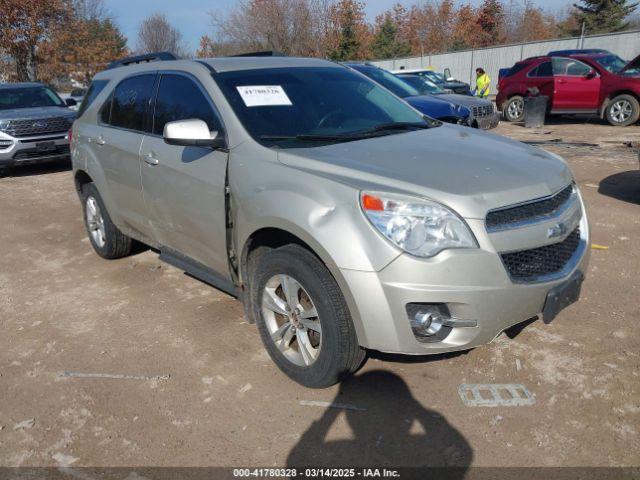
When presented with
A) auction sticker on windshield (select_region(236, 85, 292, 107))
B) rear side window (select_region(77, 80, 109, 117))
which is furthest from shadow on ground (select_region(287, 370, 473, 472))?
rear side window (select_region(77, 80, 109, 117))

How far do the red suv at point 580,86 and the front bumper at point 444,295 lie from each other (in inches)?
478

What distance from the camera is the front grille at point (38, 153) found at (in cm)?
1047

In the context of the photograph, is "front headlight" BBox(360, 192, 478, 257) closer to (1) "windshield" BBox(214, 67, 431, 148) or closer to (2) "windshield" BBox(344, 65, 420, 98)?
(1) "windshield" BBox(214, 67, 431, 148)

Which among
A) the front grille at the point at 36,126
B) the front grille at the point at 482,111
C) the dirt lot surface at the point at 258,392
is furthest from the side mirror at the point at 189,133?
the front grille at the point at 36,126

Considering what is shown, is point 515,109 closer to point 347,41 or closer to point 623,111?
point 623,111

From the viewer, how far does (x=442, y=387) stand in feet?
9.94

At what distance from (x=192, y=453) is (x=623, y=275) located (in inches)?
143

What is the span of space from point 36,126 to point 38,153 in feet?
1.71

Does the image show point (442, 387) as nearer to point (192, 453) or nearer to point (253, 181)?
point (192, 453)

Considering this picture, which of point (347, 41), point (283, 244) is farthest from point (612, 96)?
point (347, 41)

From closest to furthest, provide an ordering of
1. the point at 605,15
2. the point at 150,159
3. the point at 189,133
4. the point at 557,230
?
1. the point at 557,230
2. the point at 189,133
3. the point at 150,159
4. the point at 605,15

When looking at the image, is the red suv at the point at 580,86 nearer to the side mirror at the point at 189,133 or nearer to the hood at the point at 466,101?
the hood at the point at 466,101

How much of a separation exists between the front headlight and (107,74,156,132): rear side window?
2473 mm

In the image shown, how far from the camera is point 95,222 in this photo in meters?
5.41
